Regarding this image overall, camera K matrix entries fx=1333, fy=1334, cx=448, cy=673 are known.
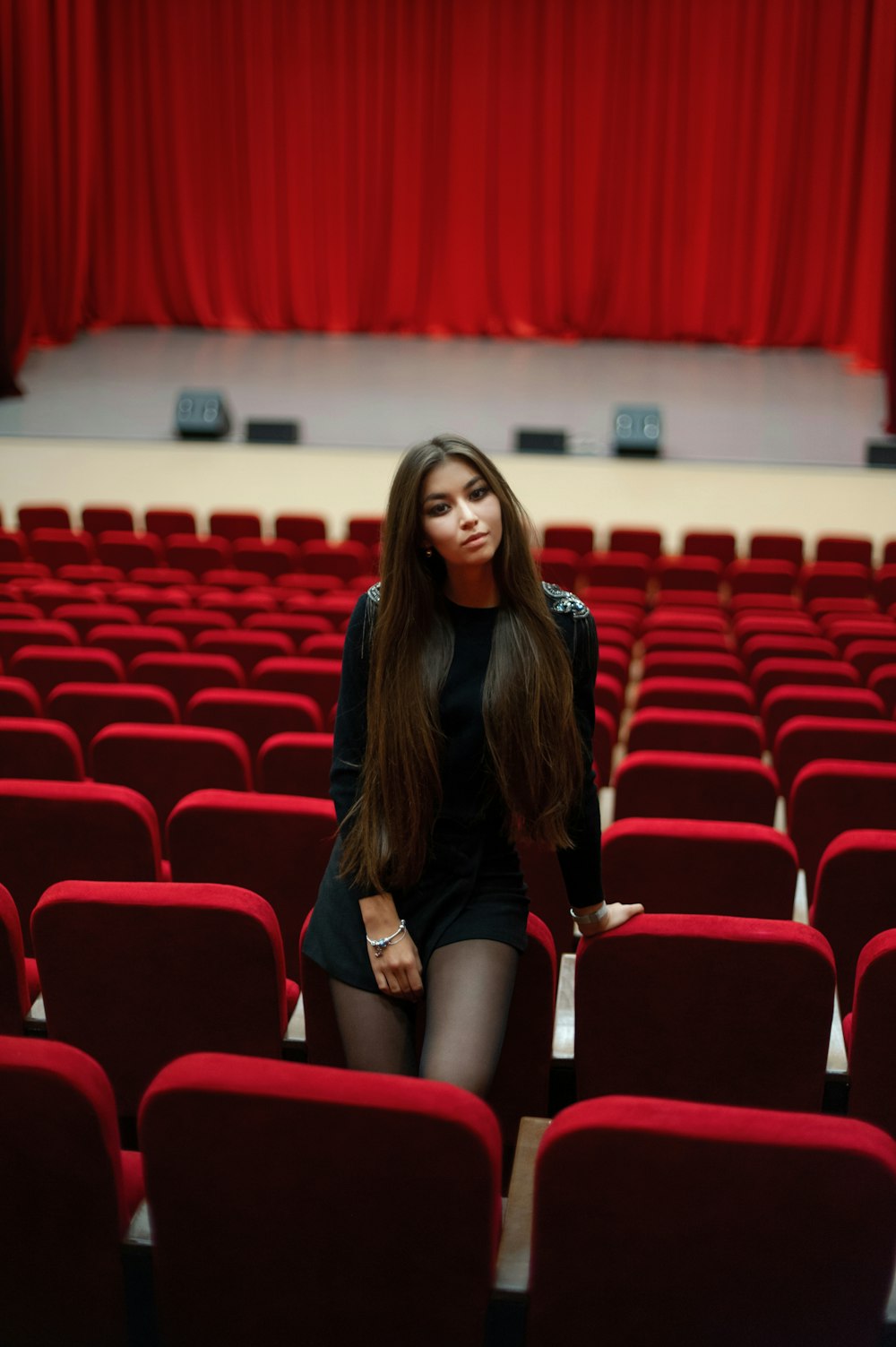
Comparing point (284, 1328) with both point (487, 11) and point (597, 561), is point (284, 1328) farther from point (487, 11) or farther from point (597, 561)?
point (487, 11)

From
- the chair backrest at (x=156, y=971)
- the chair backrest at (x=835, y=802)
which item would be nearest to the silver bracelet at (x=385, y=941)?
the chair backrest at (x=156, y=971)

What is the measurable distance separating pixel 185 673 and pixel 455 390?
6.87 metres

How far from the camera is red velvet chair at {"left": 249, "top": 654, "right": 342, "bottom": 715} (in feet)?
10.3

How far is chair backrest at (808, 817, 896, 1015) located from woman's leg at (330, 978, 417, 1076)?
668 millimetres

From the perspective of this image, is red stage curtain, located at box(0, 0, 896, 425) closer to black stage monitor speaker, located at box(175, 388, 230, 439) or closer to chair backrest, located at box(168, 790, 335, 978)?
black stage monitor speaker, located at box(175, 388, 230, 439)

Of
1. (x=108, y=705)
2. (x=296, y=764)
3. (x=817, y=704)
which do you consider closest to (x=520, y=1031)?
(x=296, y=764)

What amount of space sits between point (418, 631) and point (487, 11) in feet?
33.3

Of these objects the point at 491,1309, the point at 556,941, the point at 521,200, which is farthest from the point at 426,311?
the point at 491,1309

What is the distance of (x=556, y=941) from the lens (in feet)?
7.05

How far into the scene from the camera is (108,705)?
2834 millimetres

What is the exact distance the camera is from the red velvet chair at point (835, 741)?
2.67 m

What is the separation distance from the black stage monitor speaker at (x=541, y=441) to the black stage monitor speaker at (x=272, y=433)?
1.42 metres

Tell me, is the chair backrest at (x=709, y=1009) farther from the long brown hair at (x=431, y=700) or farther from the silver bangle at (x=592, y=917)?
the long brown hair at (x=431, y=700)

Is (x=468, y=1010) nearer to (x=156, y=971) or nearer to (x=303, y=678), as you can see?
(x=156, y=971)
